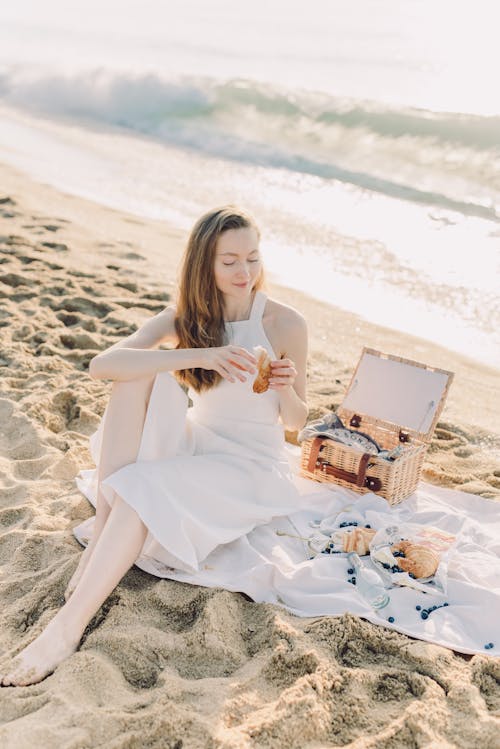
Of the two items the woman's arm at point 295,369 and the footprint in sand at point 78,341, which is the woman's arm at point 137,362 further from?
the footprint in sand at point 78,341

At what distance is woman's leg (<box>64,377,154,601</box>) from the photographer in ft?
10.8

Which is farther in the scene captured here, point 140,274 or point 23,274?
point 140,274

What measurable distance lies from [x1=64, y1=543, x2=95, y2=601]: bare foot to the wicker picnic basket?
1.45 meters

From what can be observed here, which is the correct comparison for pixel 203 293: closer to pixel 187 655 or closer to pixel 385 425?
pixel 385 425

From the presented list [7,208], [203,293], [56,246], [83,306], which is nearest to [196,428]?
[203,293]

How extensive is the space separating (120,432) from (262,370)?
702 mm

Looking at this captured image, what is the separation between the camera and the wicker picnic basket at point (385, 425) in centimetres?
409

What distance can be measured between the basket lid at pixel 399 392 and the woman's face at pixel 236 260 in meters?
1.18

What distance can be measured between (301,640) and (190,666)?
1.39 ft

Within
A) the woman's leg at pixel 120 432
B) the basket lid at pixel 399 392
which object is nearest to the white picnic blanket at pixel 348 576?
the woman's leg at pixel 120 432

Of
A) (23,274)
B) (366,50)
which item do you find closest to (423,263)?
(23,274)

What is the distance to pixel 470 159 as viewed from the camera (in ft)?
41.6

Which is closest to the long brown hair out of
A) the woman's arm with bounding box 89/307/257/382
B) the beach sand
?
the woman's arm with bounding box 89/307/257/382

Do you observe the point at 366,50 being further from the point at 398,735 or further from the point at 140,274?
the point at 398,735
